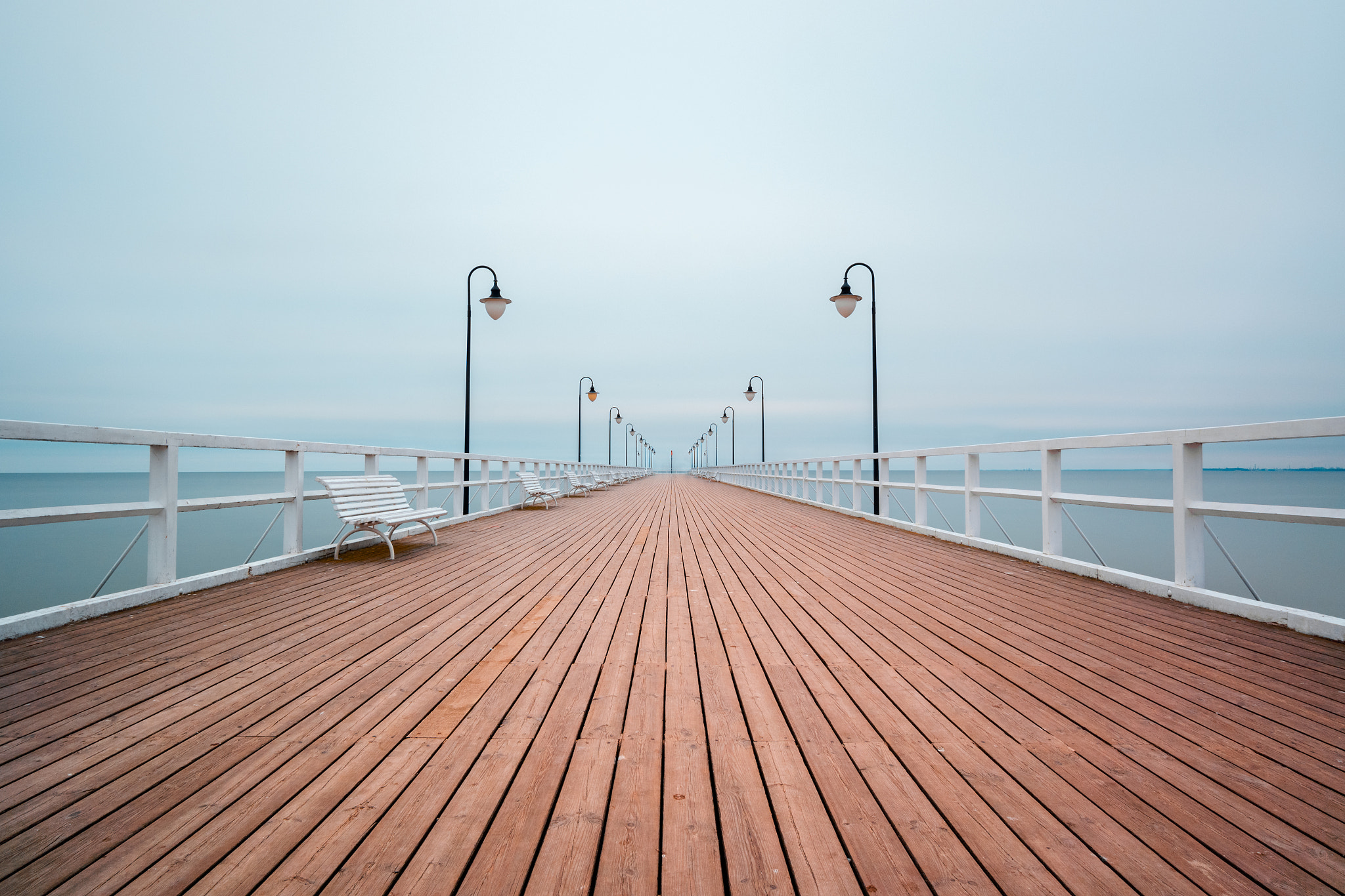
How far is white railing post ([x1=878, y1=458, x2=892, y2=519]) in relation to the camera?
8.41m

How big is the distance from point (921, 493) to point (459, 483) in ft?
21.2

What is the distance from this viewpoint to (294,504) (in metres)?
5.11

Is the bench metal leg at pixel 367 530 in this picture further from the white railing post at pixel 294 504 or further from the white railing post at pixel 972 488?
the white railing post at pixel 972 488

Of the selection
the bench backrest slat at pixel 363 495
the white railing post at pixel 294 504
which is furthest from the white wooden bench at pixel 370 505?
the white railing post at pixel 294 504

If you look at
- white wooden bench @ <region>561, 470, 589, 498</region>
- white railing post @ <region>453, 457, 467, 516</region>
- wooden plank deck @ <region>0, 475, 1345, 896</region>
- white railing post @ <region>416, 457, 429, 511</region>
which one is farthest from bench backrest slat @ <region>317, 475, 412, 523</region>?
white wooden bench @ <region>561, 470, 589, 498</region>

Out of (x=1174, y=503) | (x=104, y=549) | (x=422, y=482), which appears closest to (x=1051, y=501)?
(x=1174, y=503)

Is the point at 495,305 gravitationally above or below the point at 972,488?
above

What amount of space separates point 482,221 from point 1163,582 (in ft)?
278

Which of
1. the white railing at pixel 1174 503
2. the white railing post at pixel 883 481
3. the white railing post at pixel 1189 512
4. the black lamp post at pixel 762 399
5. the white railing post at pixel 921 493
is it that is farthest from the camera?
the black lamp post at pixel 762 399

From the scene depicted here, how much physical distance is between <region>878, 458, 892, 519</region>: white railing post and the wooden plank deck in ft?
16.1

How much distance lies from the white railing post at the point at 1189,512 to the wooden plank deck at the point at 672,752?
0.98ft

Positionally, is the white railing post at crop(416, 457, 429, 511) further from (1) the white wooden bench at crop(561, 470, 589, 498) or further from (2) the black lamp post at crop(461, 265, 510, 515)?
(1) the white wooden bench at crop(561, 470, 589, 498)

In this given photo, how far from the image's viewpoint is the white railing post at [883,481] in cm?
841

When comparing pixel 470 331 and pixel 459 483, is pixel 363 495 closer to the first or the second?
pixel 459 483
